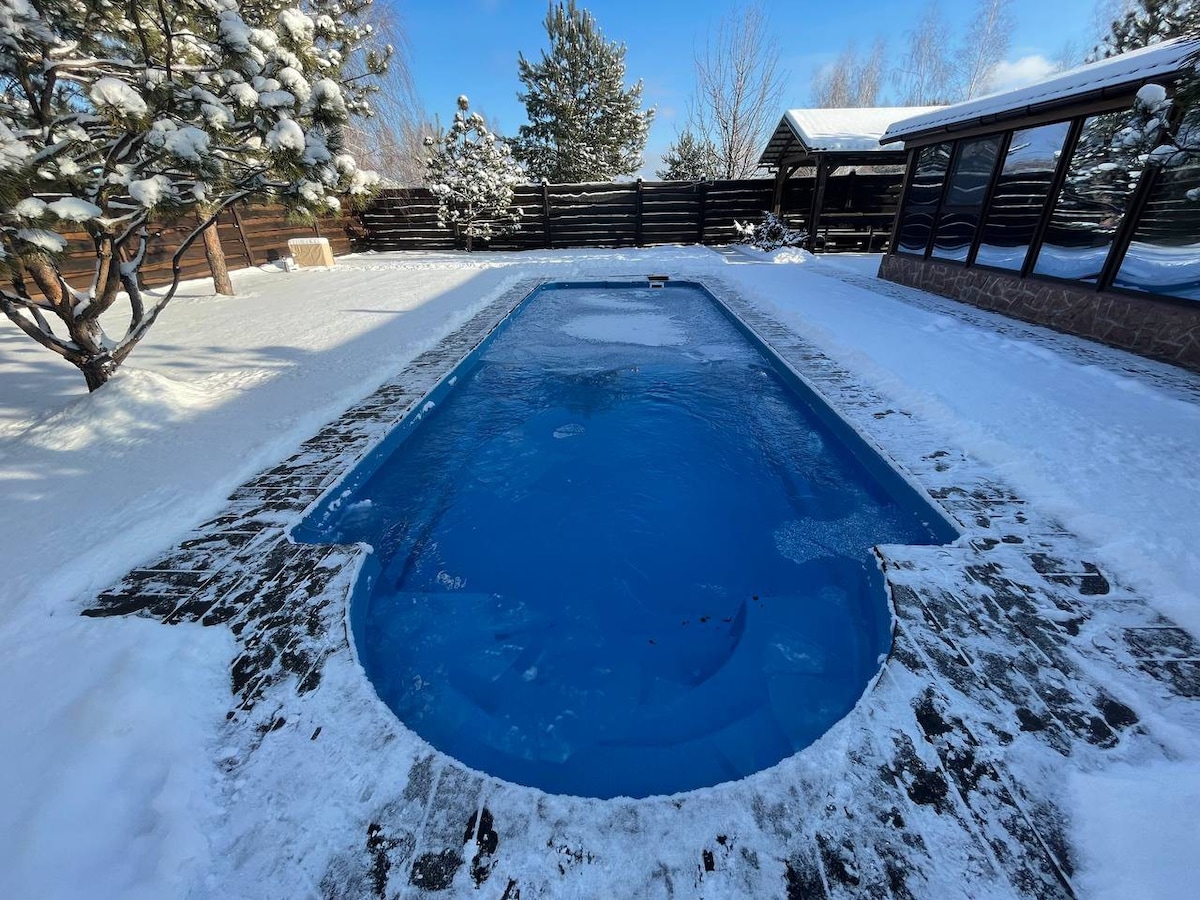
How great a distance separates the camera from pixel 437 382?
202 inches

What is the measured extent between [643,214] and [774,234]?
3835 mm

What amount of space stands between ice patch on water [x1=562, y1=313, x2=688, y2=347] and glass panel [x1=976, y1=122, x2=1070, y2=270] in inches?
177

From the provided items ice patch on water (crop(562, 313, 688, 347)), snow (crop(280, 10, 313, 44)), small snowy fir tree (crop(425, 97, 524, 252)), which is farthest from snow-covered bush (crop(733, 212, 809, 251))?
snow (crop(280, 10, 313, 44))

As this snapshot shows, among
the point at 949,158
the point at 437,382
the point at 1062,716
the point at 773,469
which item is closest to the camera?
the point at 1062,716

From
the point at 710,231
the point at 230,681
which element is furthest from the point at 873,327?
the point at 710,231

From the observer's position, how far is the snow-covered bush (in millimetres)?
13008

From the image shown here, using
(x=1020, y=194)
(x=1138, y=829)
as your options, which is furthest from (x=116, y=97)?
(x=1020, y=194)

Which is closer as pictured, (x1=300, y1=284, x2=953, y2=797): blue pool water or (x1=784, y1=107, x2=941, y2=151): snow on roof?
(x1=300, y1=284, x2=953, y2=797): blue pool water

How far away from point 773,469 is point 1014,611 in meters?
2.15

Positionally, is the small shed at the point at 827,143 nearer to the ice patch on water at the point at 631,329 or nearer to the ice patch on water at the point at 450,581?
the ice patch on water at the point at 631,329

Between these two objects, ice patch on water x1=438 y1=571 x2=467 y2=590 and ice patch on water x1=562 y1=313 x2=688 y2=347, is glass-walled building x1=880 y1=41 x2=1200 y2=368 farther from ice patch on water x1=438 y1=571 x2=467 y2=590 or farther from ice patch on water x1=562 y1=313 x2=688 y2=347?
ice patch on water x1=438 y1=571 x2=467 y2=590

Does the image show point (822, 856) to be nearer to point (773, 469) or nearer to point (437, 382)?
point (773, 469)

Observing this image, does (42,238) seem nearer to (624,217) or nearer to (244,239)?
(244,239)

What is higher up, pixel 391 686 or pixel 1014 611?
pixel 1014 611
